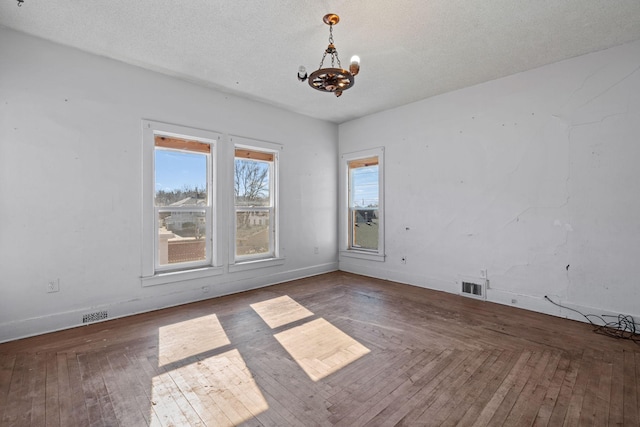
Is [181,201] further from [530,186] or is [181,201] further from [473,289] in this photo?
[530,186]

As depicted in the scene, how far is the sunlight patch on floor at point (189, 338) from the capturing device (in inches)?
101

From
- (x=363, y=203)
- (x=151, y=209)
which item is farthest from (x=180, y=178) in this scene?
(x=363, y=203)

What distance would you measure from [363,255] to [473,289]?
6.30ft

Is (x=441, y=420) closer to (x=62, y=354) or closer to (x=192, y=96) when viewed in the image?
(x=62, y=354)

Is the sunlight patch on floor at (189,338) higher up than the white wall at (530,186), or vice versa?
the white wall at (530,186)

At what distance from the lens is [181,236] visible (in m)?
3.99

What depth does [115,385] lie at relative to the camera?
211 centimetres

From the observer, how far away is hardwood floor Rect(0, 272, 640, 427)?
1823mm

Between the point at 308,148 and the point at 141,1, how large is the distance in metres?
3.31

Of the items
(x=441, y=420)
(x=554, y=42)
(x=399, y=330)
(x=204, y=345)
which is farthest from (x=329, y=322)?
(x=554, y=42)

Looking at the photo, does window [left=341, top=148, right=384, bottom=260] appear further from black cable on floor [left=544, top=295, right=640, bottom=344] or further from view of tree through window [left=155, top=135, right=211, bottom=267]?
black cable on floor [left=544, top=295, right=640, bottom=344]

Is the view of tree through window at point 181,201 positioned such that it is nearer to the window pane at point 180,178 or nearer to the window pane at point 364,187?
the window pane at point 180,178

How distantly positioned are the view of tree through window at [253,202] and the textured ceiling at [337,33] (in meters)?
1.28

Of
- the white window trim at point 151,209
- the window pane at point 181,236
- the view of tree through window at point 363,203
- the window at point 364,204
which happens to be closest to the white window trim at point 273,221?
the window pane at point 181,236
